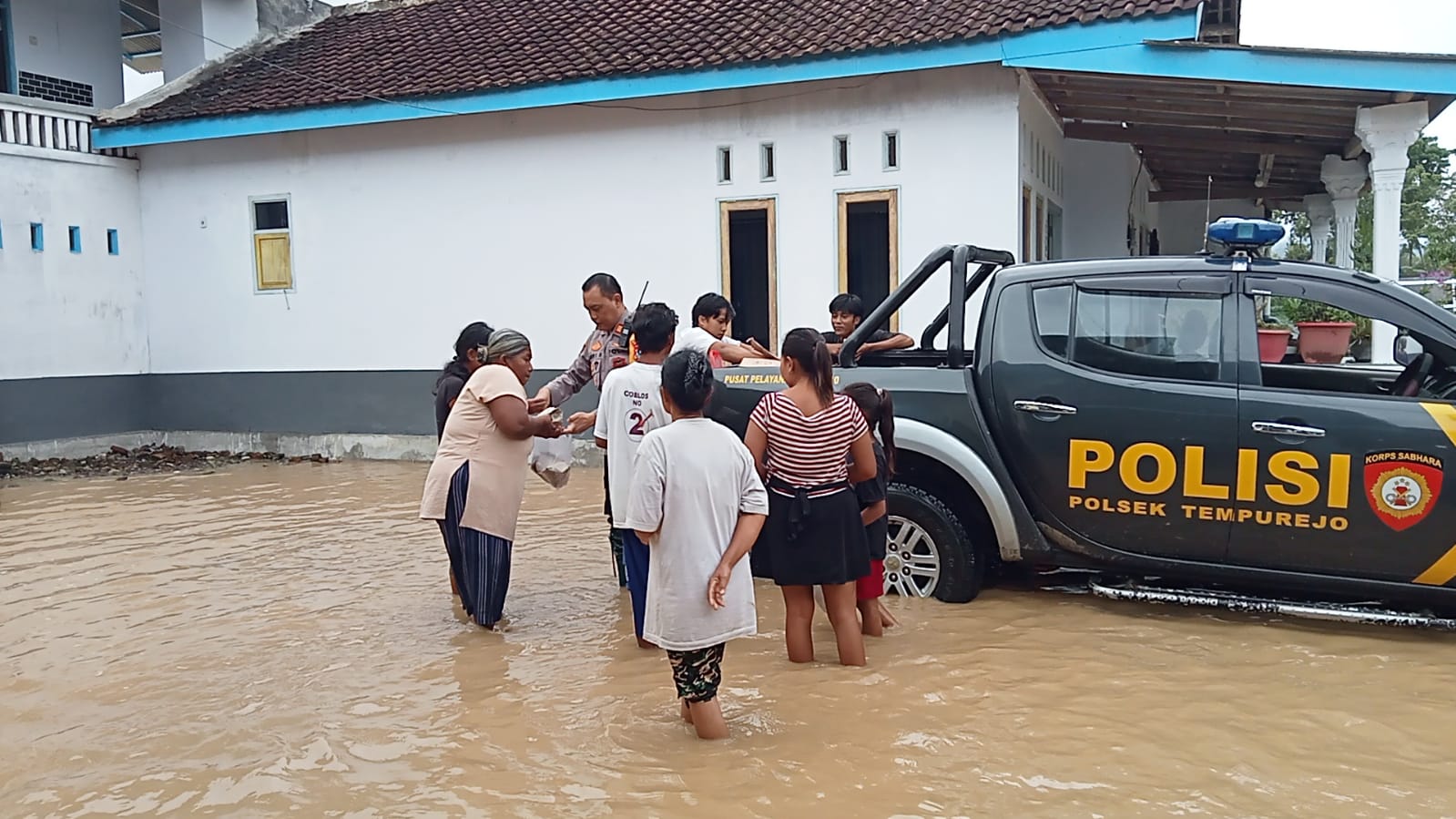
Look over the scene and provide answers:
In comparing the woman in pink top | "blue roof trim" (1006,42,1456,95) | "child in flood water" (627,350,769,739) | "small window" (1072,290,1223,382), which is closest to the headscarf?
the woman in pink top

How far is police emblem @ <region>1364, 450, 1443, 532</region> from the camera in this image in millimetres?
4781

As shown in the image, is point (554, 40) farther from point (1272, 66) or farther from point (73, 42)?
point (73, 42)

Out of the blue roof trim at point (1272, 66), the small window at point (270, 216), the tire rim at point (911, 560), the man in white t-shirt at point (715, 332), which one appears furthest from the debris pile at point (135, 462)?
the blue roof trim at point (1272, 66)

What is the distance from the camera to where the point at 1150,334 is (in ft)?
17.7

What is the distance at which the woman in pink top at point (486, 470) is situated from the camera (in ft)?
18.2

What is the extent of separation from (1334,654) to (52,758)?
17.2ft

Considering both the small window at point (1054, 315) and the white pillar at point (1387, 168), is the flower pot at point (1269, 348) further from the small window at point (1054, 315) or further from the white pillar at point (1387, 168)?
the white pillar at point (1387, 168)

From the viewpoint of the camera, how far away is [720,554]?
3.94m

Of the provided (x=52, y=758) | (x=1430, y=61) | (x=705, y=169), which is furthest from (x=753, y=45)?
(x=52, y=758)

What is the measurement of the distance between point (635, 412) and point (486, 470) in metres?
0.90

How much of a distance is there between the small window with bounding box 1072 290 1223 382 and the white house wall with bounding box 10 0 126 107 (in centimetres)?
1612

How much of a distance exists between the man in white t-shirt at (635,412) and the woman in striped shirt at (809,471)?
63 centimetres

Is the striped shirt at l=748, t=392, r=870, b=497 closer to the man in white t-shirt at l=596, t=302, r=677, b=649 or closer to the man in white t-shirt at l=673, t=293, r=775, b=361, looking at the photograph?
the man in white t-shirt at l=596, t=302, r=677, b=649

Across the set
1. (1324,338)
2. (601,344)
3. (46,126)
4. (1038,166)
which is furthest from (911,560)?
(46,126)
